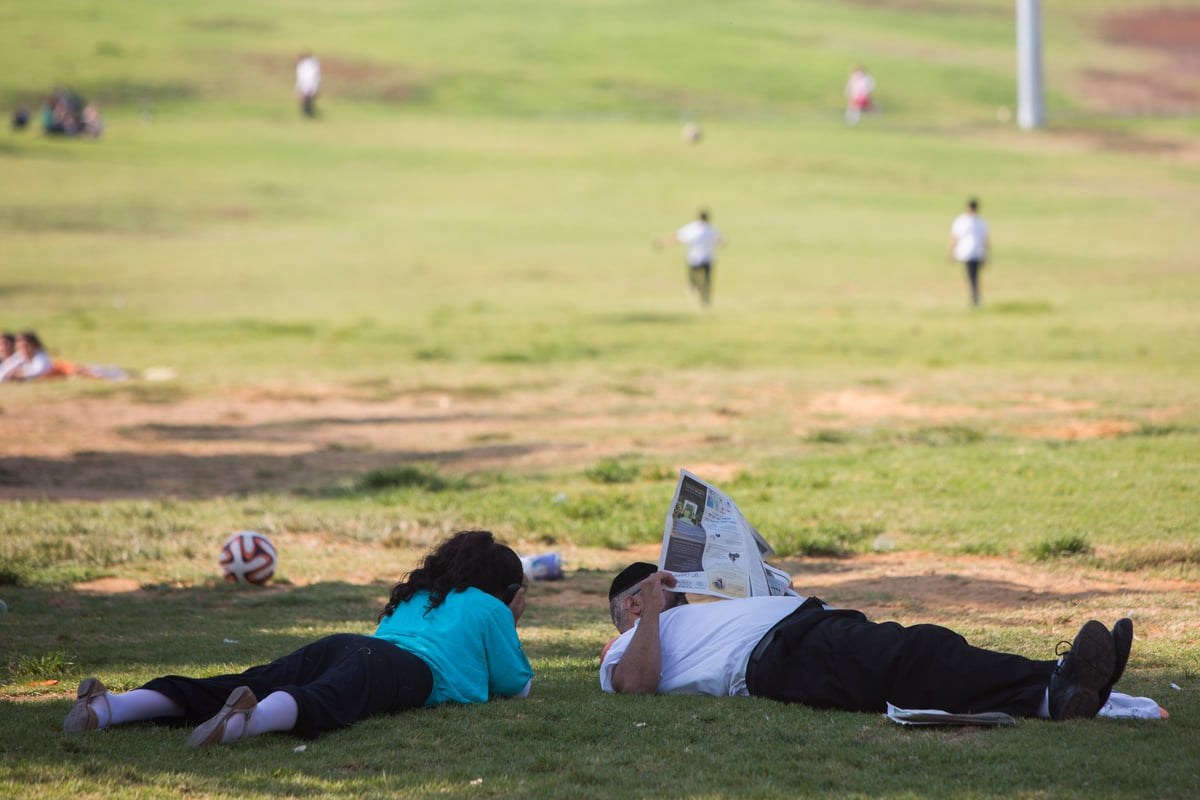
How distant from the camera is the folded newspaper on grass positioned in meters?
5.42

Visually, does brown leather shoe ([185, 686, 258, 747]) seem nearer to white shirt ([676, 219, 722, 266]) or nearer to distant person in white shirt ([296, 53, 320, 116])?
white shirt ([676, 219, 722, 266])

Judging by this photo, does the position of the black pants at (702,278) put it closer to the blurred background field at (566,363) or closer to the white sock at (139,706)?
the blurred background field at (566,363)

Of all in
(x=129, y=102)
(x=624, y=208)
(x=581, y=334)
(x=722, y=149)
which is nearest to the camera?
(x=581, y=334)

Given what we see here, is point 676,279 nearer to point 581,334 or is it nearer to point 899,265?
point 899,265

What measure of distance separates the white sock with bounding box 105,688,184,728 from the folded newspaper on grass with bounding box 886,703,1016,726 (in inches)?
120

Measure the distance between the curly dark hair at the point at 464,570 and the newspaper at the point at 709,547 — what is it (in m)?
0.74

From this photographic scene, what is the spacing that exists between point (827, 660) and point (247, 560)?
196 inches

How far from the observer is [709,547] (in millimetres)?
6426

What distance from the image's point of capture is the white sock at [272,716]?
5422mm

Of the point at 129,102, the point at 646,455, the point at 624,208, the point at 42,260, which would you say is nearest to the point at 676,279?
the point at 624,208

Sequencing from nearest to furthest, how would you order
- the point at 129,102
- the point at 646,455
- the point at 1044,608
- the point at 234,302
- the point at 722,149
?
the point at 1044,608, the point at 646,455, the point at 234,302, the point at 722,149, the point at 129,102

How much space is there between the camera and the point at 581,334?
79.3ft

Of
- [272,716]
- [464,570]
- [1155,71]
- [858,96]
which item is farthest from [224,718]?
[1155,71]

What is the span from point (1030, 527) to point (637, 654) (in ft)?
16.9
